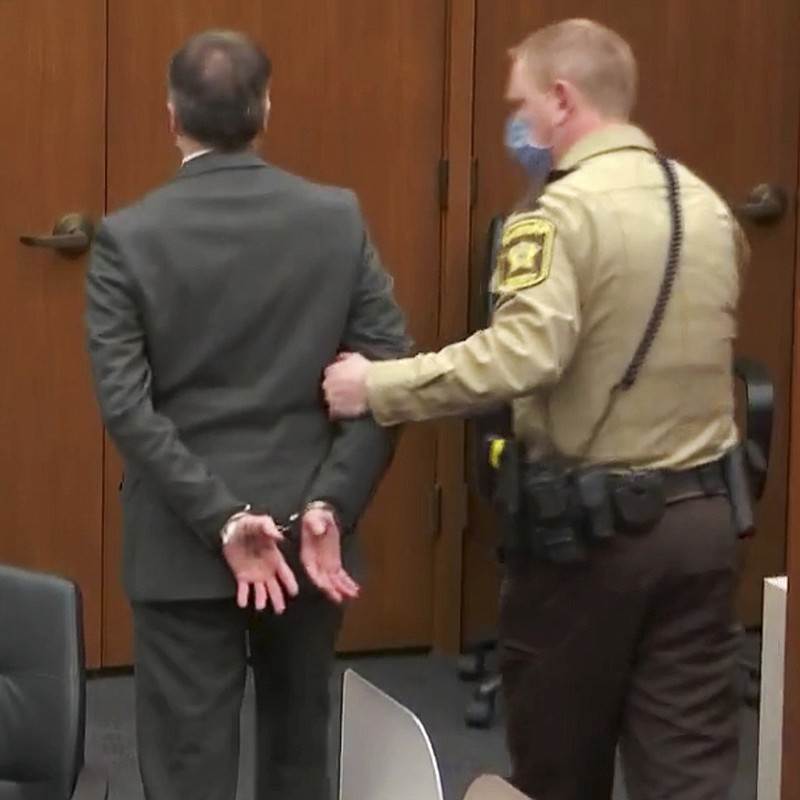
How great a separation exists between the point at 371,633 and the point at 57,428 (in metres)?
0.93

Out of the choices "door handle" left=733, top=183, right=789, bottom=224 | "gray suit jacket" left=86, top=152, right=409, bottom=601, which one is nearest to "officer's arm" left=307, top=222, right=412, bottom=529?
"gray suit jacket" left=86, top=152, right=409, bottom=601

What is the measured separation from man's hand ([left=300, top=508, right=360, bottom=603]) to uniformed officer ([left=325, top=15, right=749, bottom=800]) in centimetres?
15

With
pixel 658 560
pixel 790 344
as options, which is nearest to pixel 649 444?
pixel 658 560

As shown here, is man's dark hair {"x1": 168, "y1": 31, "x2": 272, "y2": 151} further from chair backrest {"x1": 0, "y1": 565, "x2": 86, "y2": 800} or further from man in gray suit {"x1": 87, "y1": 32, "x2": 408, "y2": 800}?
chair backrest {"x1": 0, "y1": 565, "x2": 86, "y2": 800}

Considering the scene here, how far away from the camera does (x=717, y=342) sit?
7.98 feet


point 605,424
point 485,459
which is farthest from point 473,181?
point 605,424

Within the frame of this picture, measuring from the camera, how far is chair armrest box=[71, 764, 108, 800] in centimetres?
225

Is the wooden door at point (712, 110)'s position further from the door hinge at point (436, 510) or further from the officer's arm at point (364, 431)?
the officer's arm at point (364, 431)

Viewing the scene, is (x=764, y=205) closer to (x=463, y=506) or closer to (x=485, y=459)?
(x=463, y=506)

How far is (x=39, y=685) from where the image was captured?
242 centimetres

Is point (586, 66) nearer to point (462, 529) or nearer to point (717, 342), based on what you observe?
point (717, 342)

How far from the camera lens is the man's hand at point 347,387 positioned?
95.7 inches

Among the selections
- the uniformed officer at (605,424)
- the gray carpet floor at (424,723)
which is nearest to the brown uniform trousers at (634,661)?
the uniformed officer at (605,424)

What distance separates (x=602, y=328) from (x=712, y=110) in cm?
213
